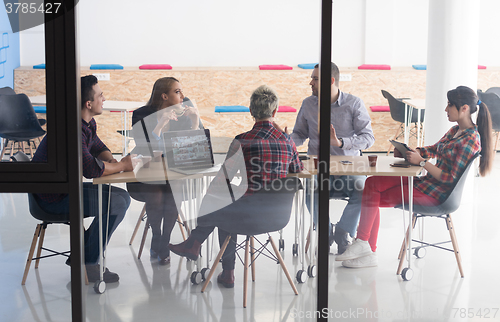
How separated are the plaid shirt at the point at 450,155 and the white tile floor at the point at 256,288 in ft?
0.57

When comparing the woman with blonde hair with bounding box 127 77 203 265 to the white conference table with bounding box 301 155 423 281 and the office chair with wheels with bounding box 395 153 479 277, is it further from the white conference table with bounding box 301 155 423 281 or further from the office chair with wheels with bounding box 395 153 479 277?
the office chair with wheels with bounding box 395 153 479 277

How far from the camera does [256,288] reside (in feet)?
8.16

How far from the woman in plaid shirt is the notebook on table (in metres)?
0.93

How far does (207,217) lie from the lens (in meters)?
2.47

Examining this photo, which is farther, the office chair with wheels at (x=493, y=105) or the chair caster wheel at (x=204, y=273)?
the office chair with wheels at (x=493, y=105)

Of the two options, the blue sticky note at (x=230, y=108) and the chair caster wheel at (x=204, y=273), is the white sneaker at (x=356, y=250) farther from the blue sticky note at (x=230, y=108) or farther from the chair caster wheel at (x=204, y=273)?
the blue sticky note at (x=230, y=108)

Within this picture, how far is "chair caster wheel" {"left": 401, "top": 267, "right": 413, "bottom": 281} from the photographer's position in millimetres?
2646

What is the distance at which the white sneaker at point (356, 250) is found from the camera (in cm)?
264

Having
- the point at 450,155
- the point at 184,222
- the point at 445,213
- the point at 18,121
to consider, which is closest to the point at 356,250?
the point at 445,213

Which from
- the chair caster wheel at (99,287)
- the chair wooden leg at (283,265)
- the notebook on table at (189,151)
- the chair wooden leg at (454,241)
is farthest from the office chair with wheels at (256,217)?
the chair wooden leg at (454,241)

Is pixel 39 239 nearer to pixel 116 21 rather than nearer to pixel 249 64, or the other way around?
pixel 116 21

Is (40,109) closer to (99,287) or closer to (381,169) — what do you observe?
(99,287)

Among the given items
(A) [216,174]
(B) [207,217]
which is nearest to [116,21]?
(A) [216,174]

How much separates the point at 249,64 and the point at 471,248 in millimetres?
1671
